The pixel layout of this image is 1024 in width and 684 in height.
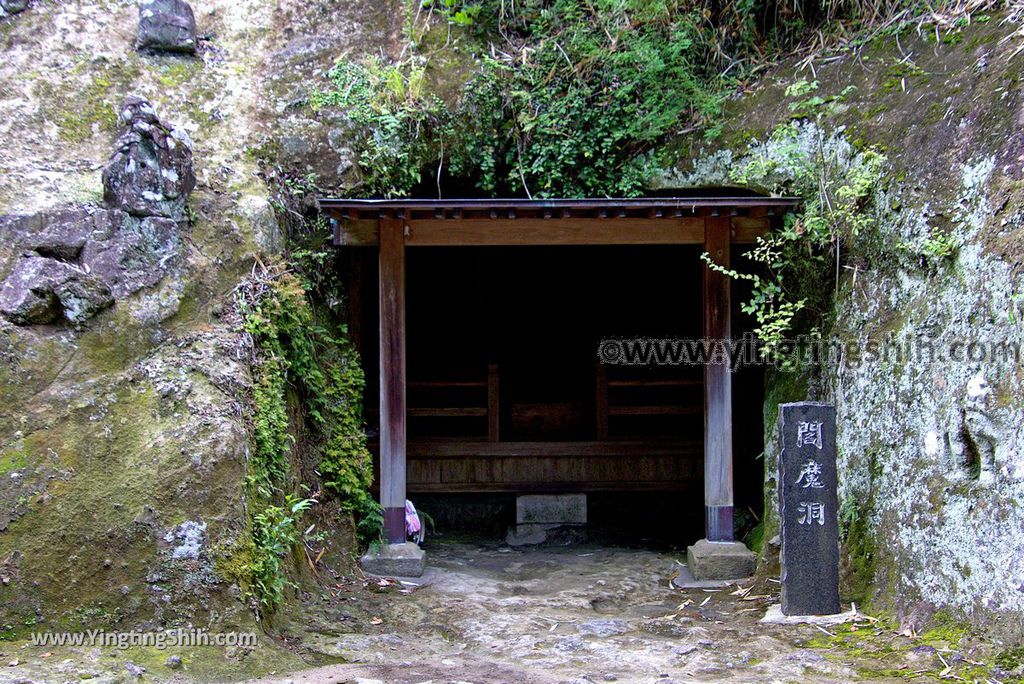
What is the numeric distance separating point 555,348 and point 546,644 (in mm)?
6379

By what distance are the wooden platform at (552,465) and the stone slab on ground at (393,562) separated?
2.37 meters

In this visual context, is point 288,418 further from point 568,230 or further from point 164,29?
point 164,29

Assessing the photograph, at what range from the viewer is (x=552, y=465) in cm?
1014

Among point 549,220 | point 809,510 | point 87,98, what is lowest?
point 809,510

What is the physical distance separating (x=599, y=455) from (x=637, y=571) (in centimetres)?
205

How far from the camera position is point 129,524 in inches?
214

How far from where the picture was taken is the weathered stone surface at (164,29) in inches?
367

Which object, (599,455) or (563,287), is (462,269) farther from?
(599,455)

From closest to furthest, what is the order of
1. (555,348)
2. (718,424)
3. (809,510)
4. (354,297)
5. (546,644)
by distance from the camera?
(546,644), (809,510), (718,424), (354,297), (555,348)

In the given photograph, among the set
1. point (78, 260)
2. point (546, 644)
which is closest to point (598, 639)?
point (546, 644)

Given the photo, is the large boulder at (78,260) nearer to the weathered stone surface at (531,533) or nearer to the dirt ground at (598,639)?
the dirt ground at (598,639)

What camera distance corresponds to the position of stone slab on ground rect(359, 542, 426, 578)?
7.52 meters

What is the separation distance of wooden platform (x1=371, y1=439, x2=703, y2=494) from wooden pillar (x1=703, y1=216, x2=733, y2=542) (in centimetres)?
230

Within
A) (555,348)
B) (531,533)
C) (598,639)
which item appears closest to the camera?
(598,639)
